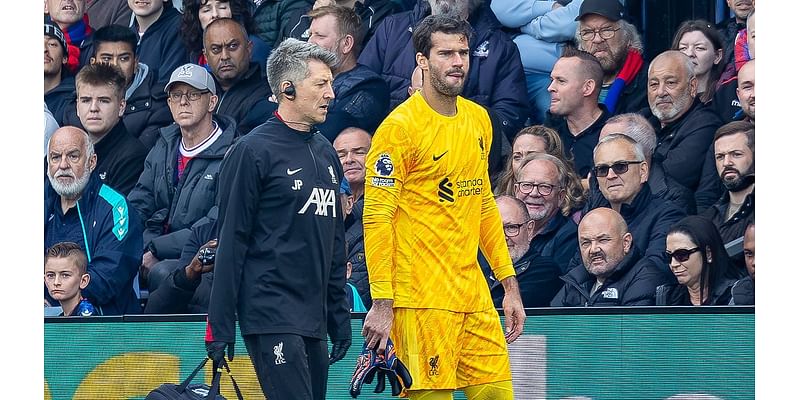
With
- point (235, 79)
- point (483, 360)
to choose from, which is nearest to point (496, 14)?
point (235, 79)

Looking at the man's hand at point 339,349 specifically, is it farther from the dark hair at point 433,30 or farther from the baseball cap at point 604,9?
the baseball cap at point 604,9

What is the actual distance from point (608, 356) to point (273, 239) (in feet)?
9.89

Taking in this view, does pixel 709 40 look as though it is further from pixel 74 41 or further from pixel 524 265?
pixel 74 41

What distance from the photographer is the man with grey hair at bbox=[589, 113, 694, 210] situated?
8.13 m

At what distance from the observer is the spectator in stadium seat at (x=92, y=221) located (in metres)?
Result: 9.62

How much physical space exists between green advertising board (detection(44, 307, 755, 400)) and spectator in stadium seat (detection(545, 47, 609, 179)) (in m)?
1.05

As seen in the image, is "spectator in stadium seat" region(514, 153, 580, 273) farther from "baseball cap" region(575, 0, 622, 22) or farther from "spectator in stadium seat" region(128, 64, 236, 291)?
"spectator in stadium seat" region(128, 64, 236, 291)

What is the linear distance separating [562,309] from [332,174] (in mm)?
2599

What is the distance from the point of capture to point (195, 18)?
10.1m

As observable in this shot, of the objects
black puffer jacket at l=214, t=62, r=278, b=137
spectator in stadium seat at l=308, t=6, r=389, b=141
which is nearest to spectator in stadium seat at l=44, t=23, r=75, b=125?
black puffer jacket at l=214, t=62, r=278, b=137

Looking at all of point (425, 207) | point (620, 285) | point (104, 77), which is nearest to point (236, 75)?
point (104, 77)

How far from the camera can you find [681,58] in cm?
834

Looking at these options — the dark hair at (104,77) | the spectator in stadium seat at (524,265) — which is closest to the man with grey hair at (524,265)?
the spectator in stadium seat at (524,265)

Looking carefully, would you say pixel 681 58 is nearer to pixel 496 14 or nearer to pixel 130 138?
pixel 496 14
